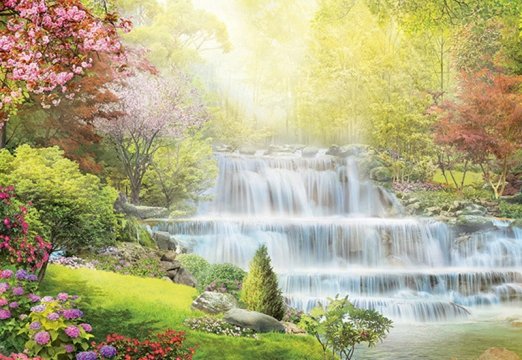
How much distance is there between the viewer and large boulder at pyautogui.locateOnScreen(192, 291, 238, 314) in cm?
812

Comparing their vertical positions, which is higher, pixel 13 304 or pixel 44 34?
pixel 44 34

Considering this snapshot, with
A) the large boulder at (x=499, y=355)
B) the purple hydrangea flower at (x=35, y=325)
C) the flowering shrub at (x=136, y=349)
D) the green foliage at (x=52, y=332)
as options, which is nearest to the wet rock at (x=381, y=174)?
the large boulder at (x=499, y=355)

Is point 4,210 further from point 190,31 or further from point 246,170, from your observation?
point 190,31

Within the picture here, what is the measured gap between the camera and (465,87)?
54.9ft

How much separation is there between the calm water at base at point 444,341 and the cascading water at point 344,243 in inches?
24.2

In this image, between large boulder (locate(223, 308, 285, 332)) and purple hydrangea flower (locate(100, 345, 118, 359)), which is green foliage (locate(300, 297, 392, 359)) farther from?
purple hydrangea flower (locate(100, 345, 118, 359))

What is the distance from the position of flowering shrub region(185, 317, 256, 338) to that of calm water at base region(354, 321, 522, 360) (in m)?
2.02

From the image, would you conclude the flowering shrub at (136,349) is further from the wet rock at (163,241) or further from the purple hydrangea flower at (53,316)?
the wet rock at (163,241)

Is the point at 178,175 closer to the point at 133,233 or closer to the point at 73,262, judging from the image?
the point at 133,233

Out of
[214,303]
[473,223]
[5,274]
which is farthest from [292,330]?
[473,223]

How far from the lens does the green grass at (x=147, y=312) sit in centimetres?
698

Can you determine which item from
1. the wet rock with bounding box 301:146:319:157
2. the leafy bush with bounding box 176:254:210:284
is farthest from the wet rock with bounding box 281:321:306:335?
the wet rock with bounding box 301:146:319:157

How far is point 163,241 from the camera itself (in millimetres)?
11953

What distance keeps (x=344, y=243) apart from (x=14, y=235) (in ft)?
27.3
